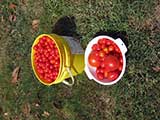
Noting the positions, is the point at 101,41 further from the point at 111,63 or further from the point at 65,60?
the point at 65,60

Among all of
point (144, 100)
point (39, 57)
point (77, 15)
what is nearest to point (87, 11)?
point (77, 15)

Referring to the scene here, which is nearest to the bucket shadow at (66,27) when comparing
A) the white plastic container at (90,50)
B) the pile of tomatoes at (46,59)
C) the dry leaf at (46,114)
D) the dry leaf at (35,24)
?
the dry leaf at (35,24)

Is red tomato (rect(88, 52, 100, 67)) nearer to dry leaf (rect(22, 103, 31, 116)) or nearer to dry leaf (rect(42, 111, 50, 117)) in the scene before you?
dry leaf (rect(42, 111, 50, 117))

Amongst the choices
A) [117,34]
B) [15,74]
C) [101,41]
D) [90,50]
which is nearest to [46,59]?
[90,50]

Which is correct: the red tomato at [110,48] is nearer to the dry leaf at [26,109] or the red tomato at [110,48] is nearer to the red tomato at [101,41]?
the red tomato at [101,41]

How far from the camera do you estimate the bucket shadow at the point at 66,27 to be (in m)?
3.86

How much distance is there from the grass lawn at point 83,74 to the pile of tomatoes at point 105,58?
0.75 feet

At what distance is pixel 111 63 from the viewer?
3309mm

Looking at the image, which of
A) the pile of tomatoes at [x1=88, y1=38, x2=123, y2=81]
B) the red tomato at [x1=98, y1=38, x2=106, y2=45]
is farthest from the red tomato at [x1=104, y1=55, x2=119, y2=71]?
the red tomato at [x1=98, y1=38, x2=106, y2=45]

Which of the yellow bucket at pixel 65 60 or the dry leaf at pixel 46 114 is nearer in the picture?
the yellow bucket at pixel 65 60

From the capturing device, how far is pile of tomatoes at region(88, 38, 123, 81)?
3.36 metres

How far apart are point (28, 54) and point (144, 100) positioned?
4.14 ft

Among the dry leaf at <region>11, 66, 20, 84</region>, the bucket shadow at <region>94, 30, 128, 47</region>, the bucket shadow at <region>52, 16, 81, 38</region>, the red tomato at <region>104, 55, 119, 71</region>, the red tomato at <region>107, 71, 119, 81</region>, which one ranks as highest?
the bucket shadow at <region>52, 16, 81, 38</region>

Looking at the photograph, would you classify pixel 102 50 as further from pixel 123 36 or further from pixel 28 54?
pixel 28 54
